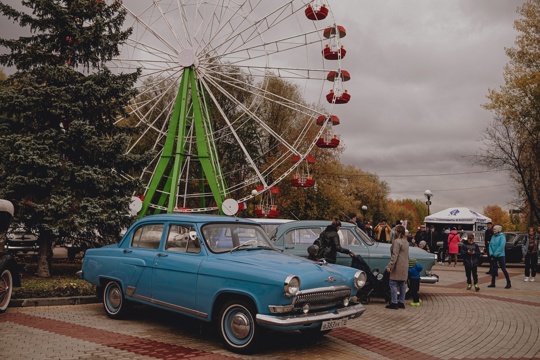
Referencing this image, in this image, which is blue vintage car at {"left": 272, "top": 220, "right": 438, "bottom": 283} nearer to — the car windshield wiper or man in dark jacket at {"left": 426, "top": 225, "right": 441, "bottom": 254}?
the car windshield wiper

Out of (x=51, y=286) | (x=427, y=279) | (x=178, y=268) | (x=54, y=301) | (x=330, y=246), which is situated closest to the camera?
(x=178, y=268)

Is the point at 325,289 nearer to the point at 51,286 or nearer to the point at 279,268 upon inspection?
the point at 279,268

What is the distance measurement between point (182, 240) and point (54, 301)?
157 inches

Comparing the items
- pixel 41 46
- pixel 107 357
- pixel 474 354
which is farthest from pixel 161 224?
pixel 41 46

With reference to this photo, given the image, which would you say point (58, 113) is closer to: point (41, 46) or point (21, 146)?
point (21, 146)

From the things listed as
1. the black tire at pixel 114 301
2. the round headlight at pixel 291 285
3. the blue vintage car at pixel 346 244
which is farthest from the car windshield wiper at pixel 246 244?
the blue vintage car at pixel 346 244

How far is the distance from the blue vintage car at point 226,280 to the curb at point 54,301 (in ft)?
5.88

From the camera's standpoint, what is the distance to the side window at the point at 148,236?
755cm

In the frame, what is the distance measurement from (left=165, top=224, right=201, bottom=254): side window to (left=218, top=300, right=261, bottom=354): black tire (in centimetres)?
104

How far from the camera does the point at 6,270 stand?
8.27 meters

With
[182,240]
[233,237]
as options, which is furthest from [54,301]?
[233,237]

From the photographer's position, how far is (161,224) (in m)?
7.59

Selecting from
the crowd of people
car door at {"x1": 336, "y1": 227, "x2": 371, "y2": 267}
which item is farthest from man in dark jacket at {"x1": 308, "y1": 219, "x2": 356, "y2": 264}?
car door at {"x1": 336, "y1": 227, "x2": 371, "y2": 267}

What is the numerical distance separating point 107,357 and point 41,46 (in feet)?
33.1
